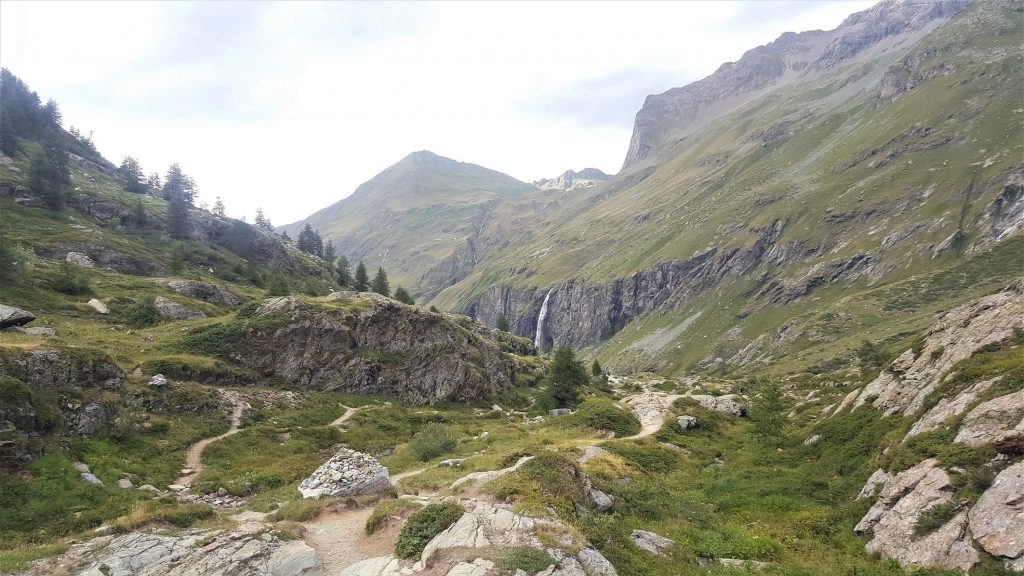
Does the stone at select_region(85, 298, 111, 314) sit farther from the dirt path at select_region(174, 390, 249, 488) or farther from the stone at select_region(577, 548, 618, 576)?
the stone at select_region(577, 548, 618, 576)

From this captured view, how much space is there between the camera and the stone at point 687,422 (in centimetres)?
4534

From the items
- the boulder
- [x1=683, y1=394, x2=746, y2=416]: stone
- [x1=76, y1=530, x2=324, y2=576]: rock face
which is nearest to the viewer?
[x1=76, y1=530, x2=324, y2=576]: rock face

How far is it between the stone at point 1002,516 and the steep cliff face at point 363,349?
53525 millimetres

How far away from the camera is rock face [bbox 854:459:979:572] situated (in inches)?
541

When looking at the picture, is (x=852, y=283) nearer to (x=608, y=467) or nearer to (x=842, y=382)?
(x=842, y=382)

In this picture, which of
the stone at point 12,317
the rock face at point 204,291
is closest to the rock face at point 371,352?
the stone at point 12,317

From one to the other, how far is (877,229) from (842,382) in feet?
500

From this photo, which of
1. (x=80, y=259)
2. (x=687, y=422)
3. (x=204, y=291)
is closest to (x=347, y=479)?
(x=687, y=422)

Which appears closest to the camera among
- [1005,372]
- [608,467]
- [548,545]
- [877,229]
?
[548,545]

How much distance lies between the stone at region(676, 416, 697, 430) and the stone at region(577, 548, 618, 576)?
33.3 m

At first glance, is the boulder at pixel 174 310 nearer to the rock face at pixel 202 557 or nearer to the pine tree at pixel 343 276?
the rock face at pixel 202 557

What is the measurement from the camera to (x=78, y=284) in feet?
193

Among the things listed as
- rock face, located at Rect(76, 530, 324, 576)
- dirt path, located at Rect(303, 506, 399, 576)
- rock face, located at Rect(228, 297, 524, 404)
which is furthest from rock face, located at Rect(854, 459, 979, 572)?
rock face, located at Rect(228, 297, 524, 404)

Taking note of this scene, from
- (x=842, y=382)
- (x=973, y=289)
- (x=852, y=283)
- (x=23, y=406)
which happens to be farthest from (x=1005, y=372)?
(x=852, y=283)
